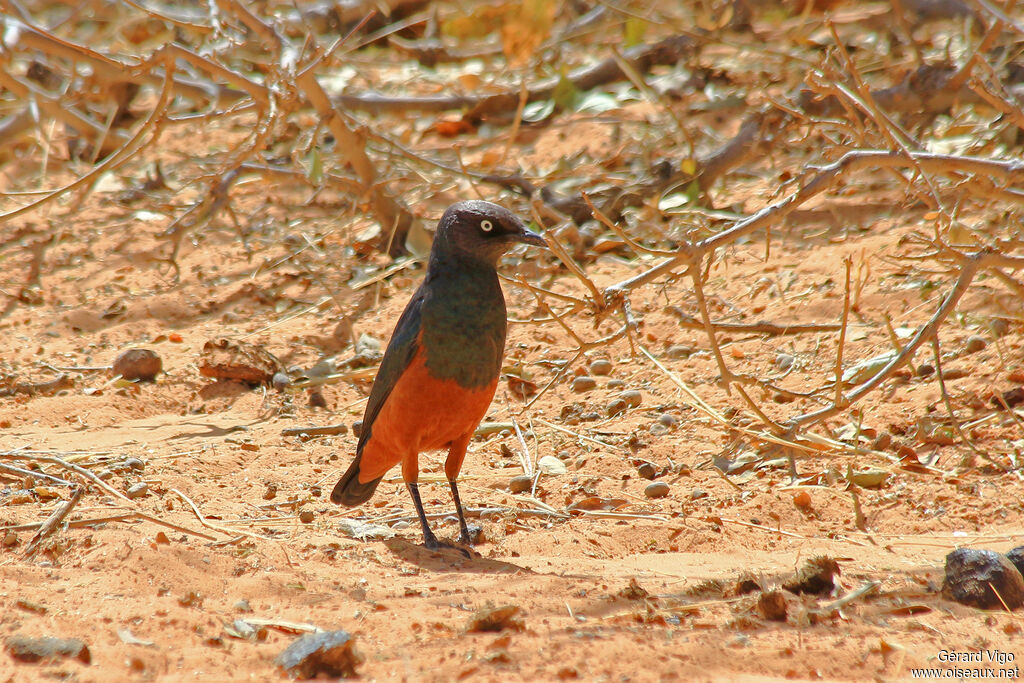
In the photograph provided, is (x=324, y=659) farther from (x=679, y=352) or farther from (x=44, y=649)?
(x=679, y=352)

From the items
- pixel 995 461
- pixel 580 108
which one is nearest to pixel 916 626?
pixel 995 461

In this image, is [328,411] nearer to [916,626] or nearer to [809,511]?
[809,511]

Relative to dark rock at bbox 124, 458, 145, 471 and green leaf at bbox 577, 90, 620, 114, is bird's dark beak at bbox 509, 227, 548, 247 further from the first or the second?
green leaf at bbox 577, 90, 620, 114

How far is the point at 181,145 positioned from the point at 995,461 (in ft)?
25.7

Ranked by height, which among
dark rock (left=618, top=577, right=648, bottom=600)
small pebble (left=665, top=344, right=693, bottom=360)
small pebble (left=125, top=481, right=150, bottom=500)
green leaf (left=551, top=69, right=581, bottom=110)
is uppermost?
green leaf (left=551, top=69, right=581, bottom=110)

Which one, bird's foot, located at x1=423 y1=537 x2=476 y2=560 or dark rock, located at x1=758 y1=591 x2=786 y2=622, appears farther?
bird's foot, located at x1=423 y1=537 x2=476 y2=560

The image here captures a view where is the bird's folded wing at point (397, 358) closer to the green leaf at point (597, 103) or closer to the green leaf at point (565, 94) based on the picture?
the green leaf at point (565, 94)

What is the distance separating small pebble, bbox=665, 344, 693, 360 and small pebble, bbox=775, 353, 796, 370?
53cm

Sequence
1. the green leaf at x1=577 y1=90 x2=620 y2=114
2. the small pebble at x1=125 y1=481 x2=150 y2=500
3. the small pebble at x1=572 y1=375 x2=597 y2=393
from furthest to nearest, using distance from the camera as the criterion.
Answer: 1. the green leaf at x1=577 y1=90 x2=620 y2=114
2. the small pebble at x1=572 y1=375 x2=597 y2=393
3. the small pebble at x1=125 y1=481 x2=150 y2=500

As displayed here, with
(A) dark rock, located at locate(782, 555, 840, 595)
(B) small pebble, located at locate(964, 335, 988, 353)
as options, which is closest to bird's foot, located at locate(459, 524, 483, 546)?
(A) dark rock, located at locate(782, 555, 840, 595)

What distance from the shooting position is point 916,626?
285 centimetres

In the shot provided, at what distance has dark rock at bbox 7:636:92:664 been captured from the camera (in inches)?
100

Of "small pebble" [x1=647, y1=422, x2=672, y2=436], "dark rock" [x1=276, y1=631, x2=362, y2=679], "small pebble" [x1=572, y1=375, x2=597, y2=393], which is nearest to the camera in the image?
"dark rock" [x1=276, y1=631, x2=362, y2=679]

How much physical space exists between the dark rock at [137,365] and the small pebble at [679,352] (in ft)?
10.1
